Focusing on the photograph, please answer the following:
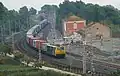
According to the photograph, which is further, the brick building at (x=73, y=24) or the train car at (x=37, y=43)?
the brick building at (x=73, y=24)

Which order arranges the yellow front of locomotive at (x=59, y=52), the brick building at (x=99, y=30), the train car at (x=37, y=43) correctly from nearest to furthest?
the yellow front of locomotive at (x=59, y=52) → the train car at (x=37, y=43) → the brick building at (x=99, y=30)

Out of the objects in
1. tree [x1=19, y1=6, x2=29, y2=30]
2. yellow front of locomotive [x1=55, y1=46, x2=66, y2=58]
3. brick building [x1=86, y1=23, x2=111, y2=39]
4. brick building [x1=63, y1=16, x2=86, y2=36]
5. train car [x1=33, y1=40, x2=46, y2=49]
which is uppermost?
tree [x1=19, y1=6, x2=29, y2=30]

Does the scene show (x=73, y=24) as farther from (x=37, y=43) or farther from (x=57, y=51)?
(x=57, y=51)

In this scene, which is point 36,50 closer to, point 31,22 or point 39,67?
point 39,67

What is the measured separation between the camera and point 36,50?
37906 millimetres

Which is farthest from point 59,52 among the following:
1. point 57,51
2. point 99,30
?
point 99,30

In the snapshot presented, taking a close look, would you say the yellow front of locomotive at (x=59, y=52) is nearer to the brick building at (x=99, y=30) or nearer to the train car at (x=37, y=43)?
the train car at (x=37, y=43)

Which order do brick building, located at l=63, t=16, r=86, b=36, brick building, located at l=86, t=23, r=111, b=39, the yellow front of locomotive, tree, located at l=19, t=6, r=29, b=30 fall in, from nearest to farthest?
the yellow front of locomotive
brick building, located at l=86, t=23, r=111, b=39
brick building, located at l=63, t=16, r=86, b=36
tree, located at l=19, t=6, r=29, b=30

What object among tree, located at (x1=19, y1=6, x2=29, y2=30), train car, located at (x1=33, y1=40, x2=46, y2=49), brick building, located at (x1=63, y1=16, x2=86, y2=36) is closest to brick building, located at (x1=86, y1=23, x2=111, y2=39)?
brick building, located at (x1=63, y1=16, x2=86, y2=36)

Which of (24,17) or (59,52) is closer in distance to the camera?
(59,52)

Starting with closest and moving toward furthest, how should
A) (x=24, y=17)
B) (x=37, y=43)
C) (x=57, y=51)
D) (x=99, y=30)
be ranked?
(x=57, y=51) → (x=37, y=43) → (x=99, y=30) → (x=24, y=17)

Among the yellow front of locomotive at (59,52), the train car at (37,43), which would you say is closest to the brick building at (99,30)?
the train car at (37,43)

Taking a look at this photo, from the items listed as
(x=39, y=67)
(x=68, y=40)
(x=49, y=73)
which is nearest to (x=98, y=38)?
(x=68, y=40)

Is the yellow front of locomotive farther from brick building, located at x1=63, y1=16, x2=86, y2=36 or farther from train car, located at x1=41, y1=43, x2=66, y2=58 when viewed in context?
brick building, located at x1=63, y1=16, x2=86, y2=36
